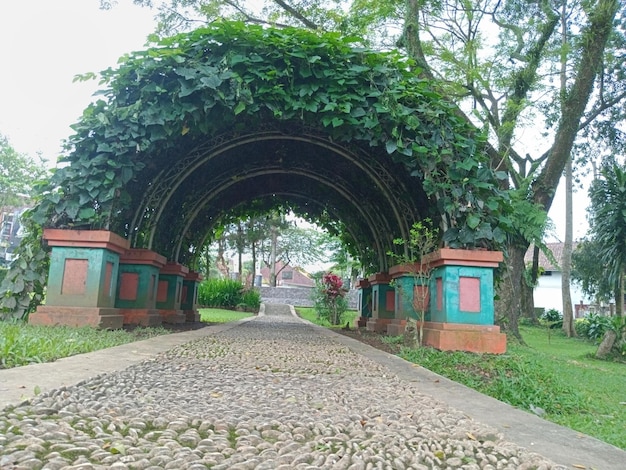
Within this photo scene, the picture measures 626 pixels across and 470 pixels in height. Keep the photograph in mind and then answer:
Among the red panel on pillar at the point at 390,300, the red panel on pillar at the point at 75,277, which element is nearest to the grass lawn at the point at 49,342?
the red panel on pillar at the point at 75,277

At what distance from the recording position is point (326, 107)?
5.60 m

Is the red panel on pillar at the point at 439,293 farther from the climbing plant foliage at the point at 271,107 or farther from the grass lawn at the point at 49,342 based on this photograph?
the grass lawn at the point at 49,342

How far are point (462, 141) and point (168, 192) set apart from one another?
453 cm

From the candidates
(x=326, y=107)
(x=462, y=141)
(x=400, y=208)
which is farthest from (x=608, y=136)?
(x=326, y=107)

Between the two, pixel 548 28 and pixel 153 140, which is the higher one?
pixel 548 28

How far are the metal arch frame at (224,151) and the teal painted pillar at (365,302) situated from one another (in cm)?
295

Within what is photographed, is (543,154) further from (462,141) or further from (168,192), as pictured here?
(168,192)

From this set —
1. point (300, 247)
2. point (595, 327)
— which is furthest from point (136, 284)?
point (300, 247)

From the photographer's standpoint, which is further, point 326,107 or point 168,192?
point 168,192

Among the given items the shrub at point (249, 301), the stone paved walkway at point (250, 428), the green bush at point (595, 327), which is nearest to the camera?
the stone paved walkway at point (250, 428)

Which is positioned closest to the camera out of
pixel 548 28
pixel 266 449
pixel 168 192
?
pixel 266 449

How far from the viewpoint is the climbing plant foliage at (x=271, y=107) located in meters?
5.61

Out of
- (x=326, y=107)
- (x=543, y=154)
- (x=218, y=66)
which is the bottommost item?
(x=326, y=107)

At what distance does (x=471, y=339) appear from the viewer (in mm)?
5320
